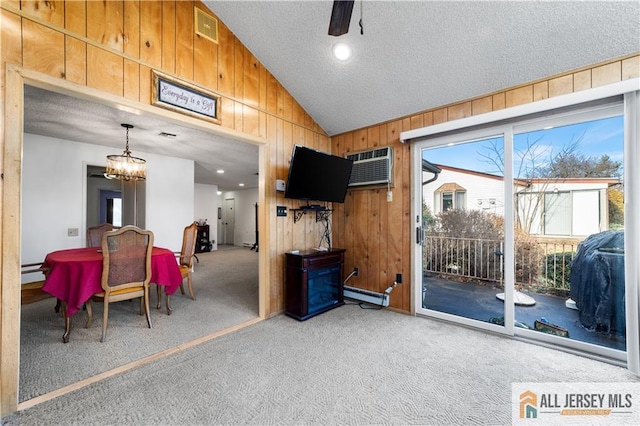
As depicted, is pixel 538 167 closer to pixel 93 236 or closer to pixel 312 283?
pixel 312 283

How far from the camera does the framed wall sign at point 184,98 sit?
2143 millimetres

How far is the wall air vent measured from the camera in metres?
3.27

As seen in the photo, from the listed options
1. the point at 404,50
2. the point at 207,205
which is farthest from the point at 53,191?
the point at 404,50

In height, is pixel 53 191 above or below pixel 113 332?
above

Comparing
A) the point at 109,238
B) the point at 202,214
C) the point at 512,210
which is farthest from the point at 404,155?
the point at 202,214

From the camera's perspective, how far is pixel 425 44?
2.33 metres

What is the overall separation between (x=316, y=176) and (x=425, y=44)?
164 cm

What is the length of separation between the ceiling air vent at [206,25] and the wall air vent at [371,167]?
2.07 m

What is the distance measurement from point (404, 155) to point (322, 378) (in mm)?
2533

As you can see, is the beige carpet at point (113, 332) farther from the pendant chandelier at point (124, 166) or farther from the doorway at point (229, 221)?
the doorway at point (229, 221)

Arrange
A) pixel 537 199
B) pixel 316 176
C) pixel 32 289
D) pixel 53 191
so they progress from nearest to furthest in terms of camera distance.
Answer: pixel 537 199 → pixel 316 176 → pixel 32 289 → pixel 53 191

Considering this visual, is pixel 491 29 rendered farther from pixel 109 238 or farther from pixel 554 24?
pixel 109 238

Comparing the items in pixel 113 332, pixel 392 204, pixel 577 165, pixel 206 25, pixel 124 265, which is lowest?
pixel 113 332

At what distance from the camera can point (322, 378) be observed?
1.88 metres
